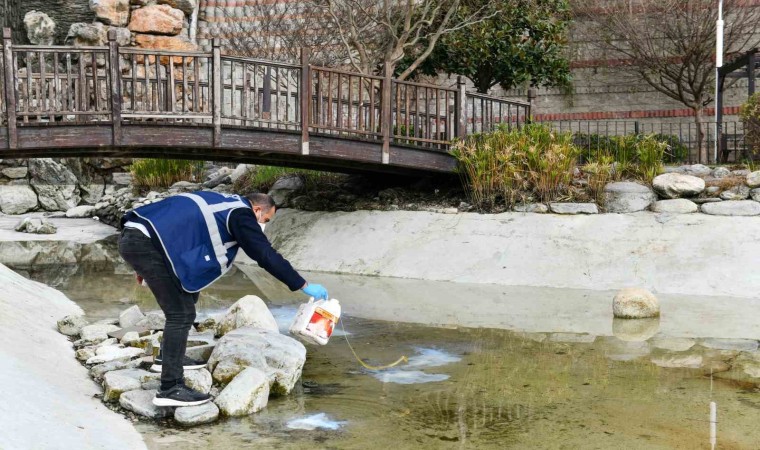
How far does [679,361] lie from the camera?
7133 mm

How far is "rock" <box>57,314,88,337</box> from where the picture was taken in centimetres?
773

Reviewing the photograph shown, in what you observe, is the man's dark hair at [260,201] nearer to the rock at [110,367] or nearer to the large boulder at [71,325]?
the rock at [110,367]

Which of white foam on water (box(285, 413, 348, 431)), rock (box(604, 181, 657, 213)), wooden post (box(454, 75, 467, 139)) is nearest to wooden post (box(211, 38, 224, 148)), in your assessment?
wooden post (box(454, 75, 467, 139))

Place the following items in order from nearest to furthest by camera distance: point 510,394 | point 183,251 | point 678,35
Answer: point 183,251
point 510,394
point 678,35

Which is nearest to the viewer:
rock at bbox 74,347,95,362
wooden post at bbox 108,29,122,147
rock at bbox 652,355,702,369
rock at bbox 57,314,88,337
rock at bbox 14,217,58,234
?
rock at bbox 74,347,95,362

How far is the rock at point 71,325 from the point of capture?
773cm

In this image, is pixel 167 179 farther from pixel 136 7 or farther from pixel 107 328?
pixel 107 328

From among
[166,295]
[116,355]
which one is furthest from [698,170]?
[166,295]

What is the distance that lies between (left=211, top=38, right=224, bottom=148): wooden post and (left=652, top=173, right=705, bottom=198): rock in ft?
20.4

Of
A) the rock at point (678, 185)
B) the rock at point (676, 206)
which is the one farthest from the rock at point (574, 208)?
the rock at point (678, 185)

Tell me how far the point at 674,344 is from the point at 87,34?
56.9 ft

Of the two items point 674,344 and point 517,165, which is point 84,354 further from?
point 517,165

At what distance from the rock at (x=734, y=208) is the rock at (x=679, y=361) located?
199 inches

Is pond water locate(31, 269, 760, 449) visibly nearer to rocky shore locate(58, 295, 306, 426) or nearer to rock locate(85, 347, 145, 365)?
rocky shore locate(58, 295, 306, 426)
